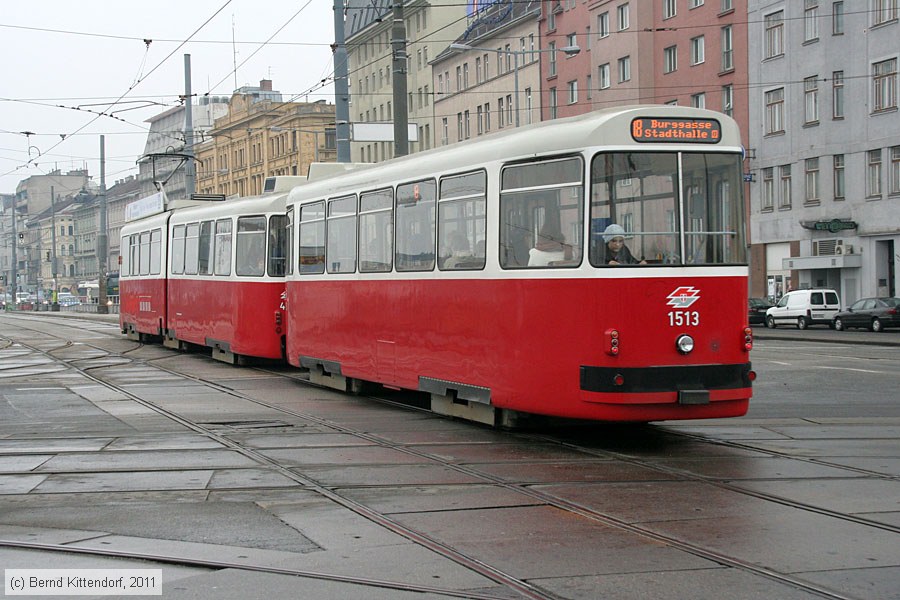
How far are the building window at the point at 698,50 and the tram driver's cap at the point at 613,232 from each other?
155 ft

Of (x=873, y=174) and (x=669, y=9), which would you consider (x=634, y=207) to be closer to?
(x=873, y=174)

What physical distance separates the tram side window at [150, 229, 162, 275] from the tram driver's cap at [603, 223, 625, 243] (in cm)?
2012

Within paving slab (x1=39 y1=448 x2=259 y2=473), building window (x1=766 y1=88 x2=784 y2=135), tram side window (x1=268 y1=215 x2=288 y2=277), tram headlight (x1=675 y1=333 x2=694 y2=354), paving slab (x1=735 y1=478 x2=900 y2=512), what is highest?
building window (x1=766 y1=88 x2=784 y2=135)

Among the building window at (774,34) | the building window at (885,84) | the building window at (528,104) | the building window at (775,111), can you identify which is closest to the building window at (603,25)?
the building window at (528,104)

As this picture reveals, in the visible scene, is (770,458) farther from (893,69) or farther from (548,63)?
(548,63)

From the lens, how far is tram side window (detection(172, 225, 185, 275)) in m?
27.4

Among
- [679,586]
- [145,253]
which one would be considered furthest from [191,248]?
[679,586]

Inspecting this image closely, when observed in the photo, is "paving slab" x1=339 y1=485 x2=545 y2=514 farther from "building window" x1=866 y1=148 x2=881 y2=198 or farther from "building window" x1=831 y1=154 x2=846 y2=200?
"building window" x1=831 y1=154 x2=846 y2=200

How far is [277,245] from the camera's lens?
72.0 feet

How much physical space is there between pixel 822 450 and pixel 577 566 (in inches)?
216

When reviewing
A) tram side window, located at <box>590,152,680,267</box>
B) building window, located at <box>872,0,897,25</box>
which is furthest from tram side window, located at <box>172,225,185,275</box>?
building window, located at <box>872,0,897,25</box>

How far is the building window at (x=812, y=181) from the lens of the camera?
1976 inches

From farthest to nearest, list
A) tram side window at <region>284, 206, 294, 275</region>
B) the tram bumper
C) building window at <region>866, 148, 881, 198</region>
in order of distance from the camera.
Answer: building window at <region>866, 148, 881, 198</region> < tram side window at <region>284, 206, 294, 275</region> < the tram bumper

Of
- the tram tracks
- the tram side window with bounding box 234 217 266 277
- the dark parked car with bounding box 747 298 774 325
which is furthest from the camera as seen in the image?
the dark parked car with bounding box 747 298 774 325
